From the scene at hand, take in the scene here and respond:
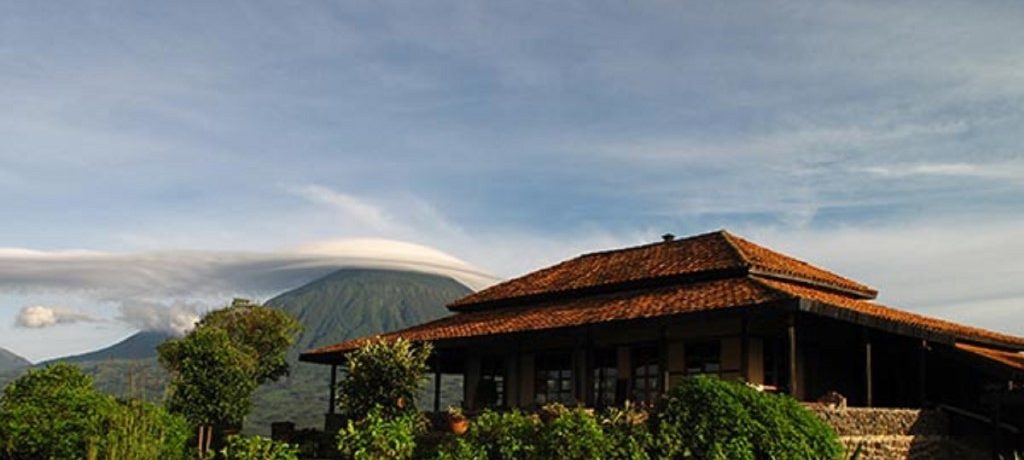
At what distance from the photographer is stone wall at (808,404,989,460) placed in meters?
21.4

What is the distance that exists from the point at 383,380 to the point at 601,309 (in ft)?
19.1

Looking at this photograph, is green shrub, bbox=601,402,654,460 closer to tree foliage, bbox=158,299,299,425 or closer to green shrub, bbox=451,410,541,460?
green shrub, bbox=451,410,541,460

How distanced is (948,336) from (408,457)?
12.3 m

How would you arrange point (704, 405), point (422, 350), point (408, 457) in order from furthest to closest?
point (422, 350) < point (408, 457) < point (704, 405)

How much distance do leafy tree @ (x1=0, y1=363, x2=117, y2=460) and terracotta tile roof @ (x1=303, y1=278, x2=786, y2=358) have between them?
9792 mm

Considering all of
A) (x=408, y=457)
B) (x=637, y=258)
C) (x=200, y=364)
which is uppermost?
(x=637, y=258)

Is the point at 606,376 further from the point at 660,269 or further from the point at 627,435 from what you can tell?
Answer: the point at 627,435

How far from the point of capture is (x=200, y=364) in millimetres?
29250

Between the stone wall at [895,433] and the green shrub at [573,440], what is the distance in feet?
17.0

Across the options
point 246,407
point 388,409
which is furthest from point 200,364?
point 388,409

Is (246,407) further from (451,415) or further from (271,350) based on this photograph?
(271,350)

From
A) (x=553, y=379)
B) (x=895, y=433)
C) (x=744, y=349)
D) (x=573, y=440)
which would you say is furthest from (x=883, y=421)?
(x=553, y=379)

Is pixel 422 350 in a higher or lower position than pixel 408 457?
higher

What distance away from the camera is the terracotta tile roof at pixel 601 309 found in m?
24.2
